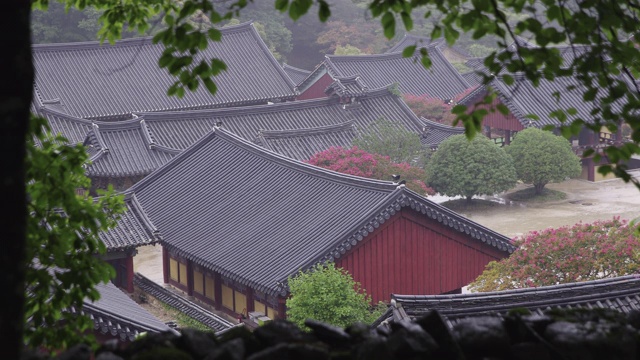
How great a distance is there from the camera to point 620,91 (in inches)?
242

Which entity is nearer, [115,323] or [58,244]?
[58,244]

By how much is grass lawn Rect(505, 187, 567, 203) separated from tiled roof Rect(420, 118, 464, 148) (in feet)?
11.0

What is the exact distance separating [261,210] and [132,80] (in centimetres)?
2056

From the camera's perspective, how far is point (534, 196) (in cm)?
3547

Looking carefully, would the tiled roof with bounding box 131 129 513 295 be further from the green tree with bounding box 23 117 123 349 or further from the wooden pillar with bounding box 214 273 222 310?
the green tree with bounding box 23 117 123 349

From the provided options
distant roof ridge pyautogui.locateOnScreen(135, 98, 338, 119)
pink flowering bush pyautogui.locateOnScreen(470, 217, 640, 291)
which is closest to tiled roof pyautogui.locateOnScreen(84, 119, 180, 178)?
distant roof ridge pyautogui.locateOnScreen(135, 98, 338, 119)

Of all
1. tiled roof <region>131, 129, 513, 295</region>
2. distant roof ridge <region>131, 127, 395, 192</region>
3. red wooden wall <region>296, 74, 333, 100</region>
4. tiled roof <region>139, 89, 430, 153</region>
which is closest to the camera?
tiled roof <region>131, 129, 513, 295</region>

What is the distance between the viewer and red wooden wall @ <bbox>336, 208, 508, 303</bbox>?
768 inches

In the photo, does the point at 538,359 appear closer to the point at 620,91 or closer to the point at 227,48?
the point at 620,91

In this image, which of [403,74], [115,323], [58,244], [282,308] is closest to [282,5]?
[58,244]

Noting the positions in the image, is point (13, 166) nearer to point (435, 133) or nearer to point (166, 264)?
point (166, 264)

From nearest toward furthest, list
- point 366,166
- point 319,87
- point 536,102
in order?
point 366,166
point 536,102
point 319,87

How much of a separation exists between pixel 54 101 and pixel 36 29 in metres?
21.0

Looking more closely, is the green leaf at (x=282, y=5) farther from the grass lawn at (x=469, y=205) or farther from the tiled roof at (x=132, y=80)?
the tiled roof at (x=132, y=80)
